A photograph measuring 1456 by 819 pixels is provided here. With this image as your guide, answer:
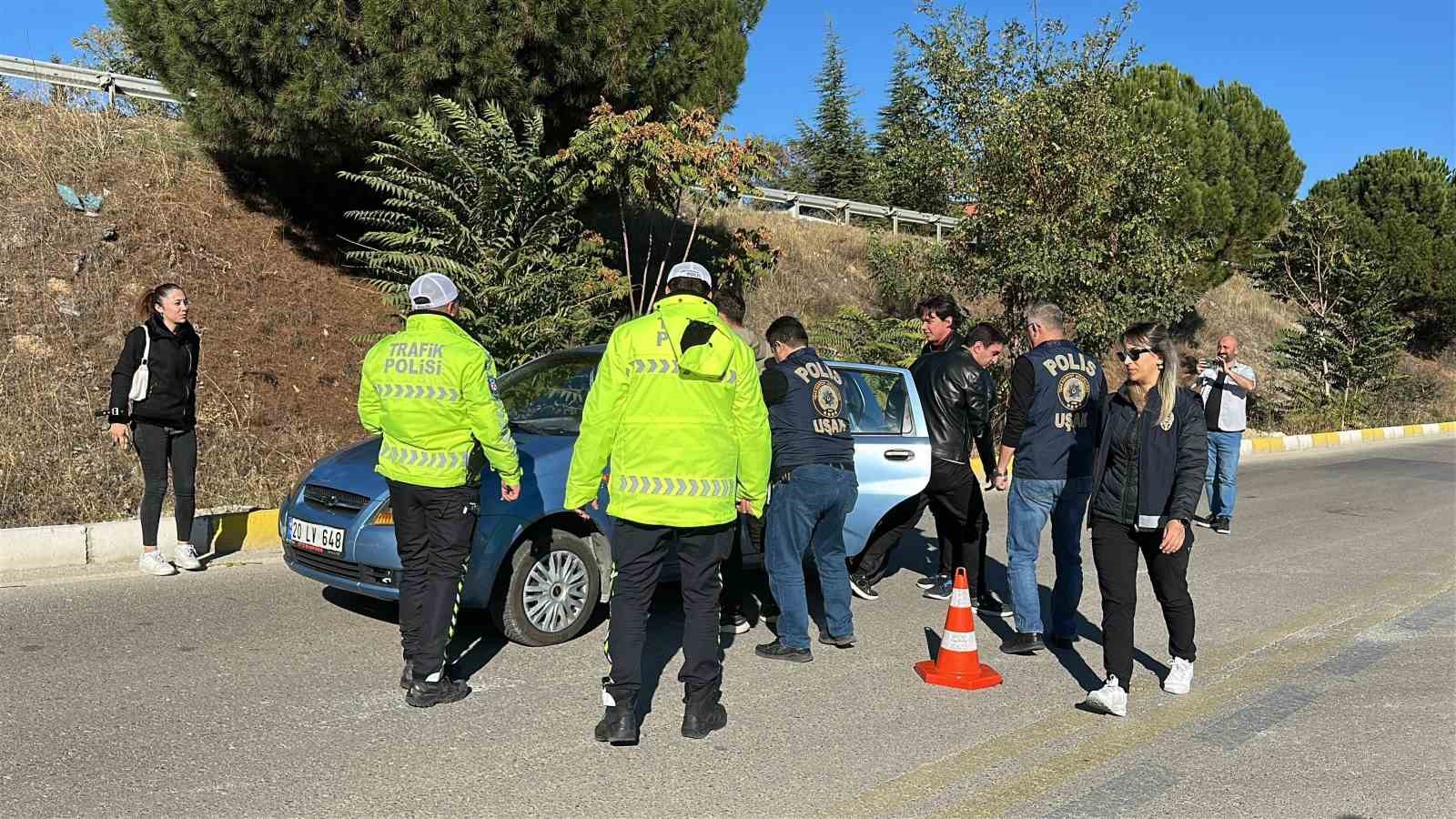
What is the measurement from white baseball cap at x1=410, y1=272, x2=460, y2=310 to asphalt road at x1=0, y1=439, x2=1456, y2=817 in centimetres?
172

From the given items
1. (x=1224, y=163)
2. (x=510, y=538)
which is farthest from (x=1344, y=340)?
(x=510, y=538)

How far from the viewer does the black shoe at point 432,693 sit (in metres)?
4.77

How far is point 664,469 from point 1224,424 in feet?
26.0

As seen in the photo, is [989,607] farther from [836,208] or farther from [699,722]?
[836,208]

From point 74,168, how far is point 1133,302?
14570 millimetres

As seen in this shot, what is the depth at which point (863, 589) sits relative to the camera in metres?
7.36

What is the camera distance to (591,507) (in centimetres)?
470

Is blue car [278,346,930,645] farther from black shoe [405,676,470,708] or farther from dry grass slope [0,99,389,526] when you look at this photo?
dry grass slope [0,99,389,526]

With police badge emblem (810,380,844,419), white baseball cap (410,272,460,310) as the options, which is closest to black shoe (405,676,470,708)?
white baseball cap (410,272,460,310)

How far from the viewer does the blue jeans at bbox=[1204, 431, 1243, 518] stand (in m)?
10.3

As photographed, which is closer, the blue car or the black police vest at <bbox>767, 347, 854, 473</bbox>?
the blue car

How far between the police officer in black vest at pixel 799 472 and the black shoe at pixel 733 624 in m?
0.40

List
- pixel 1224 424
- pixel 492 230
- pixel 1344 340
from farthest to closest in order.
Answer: pixel 1344 340 < pixel 492 230 < pixel 1224 424

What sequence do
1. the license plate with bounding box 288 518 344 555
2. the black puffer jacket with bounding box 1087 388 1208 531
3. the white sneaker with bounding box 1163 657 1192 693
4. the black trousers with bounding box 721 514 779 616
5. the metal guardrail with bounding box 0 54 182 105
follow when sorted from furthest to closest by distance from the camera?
the metal guardrail with bounding box 0 54 182 105
the black trousers with bounding box 721 514 779 616
the license plate with bounding box 288 518 344 555
the white sneaker with bounding box 1163 657 1192 693
the black puffer jacket with bounding box 1087 388 1208 531
